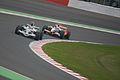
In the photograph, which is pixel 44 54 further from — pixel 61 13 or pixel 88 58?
pixel 61 13

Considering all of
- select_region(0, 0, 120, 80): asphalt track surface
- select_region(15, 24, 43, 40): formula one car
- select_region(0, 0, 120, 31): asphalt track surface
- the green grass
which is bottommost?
select_region(0, 0, 120, 31): asphalt track surface

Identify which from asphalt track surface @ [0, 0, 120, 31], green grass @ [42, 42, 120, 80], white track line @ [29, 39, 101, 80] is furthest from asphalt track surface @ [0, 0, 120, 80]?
asphalt track surface @ [0, 0, 120, 31]

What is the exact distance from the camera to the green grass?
1141 centimetres

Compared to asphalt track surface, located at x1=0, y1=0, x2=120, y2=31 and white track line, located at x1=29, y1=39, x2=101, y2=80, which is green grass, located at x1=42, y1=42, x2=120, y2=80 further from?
asphalt track surface, located at x1=0, y1=0, x2=120, y2=31

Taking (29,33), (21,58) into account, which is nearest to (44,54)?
(21,58)

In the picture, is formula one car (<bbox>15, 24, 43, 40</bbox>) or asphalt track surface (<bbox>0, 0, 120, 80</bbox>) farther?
formula one car (<bbox>15, 24, 43, 40</bbox>)

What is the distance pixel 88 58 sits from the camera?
44.0 ft

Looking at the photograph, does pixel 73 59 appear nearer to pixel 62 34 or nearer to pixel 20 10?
pixel 62 34

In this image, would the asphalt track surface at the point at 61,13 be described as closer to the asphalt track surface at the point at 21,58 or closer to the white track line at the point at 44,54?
the asphalt track surface at the point at 21,58

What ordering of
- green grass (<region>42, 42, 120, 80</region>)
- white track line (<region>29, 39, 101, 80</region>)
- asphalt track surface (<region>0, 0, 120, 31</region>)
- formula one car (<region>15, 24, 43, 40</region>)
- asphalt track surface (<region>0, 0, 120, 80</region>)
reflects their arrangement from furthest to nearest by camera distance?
asphalt track surface (<region>0, 0, 120, 31</region>), formula one car (<region>15, 24, 43, 40</region>), green grass (<region>42, 42, 120, 80</region>), white track line (<region>29, 39, 101, 80</region>), asphalt track surface (<region>0, 0, 120, 80</region>)

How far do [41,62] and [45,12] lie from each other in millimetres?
13065

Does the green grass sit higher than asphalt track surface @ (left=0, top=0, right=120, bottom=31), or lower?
higher

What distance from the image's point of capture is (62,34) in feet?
53.9

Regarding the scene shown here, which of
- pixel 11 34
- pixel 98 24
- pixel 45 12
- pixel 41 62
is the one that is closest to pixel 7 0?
pixel 45 12
